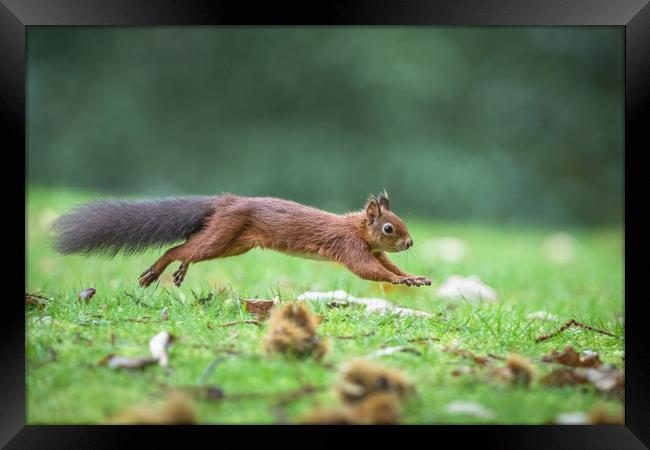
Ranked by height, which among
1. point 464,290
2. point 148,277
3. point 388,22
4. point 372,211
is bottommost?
point 464,290

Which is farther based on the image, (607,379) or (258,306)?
(258,306)

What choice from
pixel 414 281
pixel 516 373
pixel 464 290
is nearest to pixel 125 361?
pixel 516 373

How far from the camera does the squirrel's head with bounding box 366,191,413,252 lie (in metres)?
3.55

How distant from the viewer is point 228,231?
3.36 meters

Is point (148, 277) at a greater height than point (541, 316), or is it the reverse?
point (148, 277)

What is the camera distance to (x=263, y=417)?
6.42ft

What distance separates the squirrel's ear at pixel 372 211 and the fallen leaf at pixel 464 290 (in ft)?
2.73

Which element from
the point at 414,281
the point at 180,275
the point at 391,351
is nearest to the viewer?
the point at 391,351

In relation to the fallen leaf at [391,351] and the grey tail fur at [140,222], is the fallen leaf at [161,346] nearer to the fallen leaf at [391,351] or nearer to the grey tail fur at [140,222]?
the fallen leaf at [391,351]

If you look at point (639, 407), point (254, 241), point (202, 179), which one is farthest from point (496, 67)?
point (639, 407)

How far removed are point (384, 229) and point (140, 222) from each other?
3.87ft

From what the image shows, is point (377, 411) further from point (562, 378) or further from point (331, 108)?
point (331, 108)

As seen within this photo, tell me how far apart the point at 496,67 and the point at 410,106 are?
4.64ft

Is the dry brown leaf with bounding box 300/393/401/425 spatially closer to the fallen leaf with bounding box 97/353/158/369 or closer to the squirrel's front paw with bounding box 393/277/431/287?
the fallen leaf with bounding box 97/353/158/369
